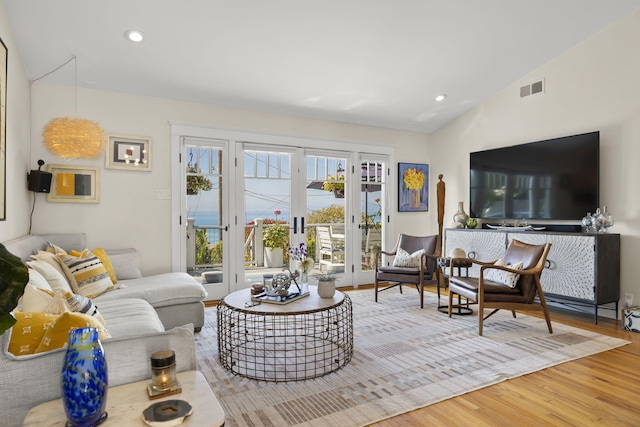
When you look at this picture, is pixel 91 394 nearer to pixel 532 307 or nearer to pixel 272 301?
pixel 272 301

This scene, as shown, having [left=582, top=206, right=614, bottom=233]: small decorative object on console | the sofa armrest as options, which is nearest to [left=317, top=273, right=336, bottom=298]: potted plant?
the sofa armrest

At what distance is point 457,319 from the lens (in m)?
3.92

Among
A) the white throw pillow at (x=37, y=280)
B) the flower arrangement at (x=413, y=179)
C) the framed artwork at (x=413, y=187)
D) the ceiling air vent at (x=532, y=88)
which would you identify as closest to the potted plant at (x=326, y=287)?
the white throw pillow at (x=37, y=280)

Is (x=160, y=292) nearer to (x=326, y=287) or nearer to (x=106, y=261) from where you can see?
(x=106, y=261)

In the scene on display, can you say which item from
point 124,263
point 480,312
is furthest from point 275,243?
point 480,312

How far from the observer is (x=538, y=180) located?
4559 mm

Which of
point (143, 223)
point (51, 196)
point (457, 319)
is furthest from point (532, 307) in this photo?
point (51, 196)

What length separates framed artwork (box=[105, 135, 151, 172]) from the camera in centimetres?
412

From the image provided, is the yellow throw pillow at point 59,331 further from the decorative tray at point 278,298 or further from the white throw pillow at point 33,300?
the decorative tray at point 278,298

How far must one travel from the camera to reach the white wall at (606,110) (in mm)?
3801

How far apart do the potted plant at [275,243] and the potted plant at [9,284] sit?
404 cm

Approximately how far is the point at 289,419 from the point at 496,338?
2139 mm

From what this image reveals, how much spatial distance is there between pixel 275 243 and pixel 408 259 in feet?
5.76

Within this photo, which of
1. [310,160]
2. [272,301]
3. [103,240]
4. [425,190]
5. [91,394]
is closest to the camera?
[91,394]
